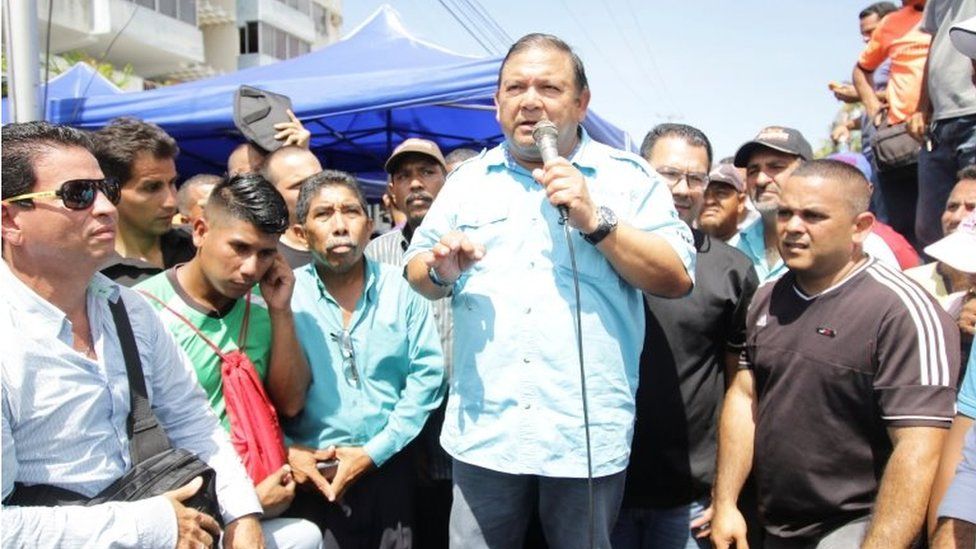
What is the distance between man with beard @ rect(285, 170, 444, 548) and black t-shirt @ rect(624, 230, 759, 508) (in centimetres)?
80

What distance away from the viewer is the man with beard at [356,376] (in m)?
2.76

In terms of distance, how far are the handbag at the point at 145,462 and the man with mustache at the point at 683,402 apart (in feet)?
→ 4.72

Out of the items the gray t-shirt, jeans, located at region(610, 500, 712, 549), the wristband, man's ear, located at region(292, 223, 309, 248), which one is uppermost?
the gray t-shirt

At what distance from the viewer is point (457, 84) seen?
4969mm

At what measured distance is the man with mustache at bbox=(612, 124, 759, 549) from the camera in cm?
268

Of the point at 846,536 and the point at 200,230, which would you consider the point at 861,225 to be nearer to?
the point at 846,536

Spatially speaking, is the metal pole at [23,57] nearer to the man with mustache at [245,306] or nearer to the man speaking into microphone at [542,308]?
the man with mustache at [245,306]

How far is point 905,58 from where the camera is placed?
4152mm

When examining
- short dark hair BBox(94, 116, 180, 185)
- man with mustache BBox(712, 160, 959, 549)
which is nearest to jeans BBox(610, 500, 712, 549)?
man with mustache BBox(712, 160, 959, 549)

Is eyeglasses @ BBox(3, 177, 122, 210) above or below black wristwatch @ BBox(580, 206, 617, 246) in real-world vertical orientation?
above

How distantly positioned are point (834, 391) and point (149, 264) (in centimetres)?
264

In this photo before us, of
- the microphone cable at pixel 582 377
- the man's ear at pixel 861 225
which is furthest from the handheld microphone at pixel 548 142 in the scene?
the man's ear at pixel 861 225

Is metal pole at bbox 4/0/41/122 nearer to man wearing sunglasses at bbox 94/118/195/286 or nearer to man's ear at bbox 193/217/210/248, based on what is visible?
man wearing sunglasses at bbox 94/118/195/286

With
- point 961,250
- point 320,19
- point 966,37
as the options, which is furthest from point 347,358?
point 320,19
